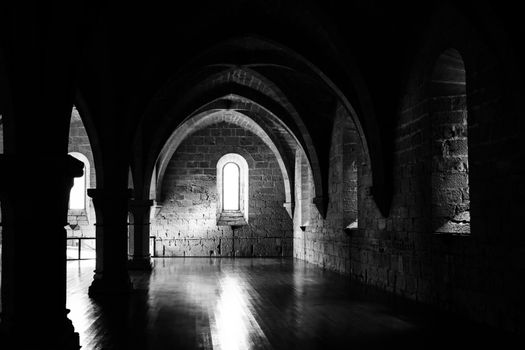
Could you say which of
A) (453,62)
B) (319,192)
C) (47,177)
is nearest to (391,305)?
(453,62)

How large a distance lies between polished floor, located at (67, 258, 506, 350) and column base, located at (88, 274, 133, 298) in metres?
0.13

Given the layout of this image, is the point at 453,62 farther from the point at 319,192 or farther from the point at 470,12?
the point at 319,192

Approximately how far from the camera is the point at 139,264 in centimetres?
1273

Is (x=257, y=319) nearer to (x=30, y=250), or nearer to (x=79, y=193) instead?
(x=30, y=250)

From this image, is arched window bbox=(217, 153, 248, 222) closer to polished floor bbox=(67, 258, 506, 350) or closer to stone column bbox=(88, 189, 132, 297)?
polished floor bbox=(67, 258, 506, 350)

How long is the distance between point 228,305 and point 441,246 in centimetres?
261

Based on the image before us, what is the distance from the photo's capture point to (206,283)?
387 inches

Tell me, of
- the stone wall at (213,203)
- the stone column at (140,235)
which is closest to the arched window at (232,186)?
the stone wall at (213,203)

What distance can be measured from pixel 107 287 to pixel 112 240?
25.4 inches

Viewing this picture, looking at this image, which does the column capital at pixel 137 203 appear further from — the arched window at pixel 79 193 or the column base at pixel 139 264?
the arched window at pixel 79 193

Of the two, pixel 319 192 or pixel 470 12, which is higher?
pixel 470 12

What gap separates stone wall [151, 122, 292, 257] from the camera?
18203 millimetres

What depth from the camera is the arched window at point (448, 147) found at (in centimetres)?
729

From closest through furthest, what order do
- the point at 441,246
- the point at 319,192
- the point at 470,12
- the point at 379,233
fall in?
the point at 470,12 < the point at 441,246 < the point at 379,233 < the point at 319,192
